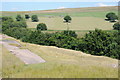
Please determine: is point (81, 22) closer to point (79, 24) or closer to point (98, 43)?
point (79, 24)

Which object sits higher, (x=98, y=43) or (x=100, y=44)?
(x=98, y=43)

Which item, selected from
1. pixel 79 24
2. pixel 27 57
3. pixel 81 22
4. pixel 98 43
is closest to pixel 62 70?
pixel 27 57

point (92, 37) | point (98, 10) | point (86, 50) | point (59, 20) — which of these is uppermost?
point (98, 10)

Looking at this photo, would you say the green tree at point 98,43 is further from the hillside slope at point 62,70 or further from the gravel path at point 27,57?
the hillside slope at point 62,70

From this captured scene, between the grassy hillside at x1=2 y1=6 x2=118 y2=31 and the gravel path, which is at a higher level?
the grassy hillside at x1=2 y1=6 x2=118 y2=31

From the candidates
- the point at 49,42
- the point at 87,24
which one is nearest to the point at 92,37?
the point at 49,42

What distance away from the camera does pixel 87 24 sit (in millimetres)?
83375

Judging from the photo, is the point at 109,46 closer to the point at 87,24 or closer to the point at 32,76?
the point at 32,76

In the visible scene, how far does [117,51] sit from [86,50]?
7.30 metres

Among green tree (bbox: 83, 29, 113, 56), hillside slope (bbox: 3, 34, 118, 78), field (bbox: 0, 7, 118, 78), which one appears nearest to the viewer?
hillside slope (bbox: 3, 34, 118, 78)

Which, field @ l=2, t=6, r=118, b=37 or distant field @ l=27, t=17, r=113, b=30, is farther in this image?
distant field @ l=27, t=17, r=113, b=30

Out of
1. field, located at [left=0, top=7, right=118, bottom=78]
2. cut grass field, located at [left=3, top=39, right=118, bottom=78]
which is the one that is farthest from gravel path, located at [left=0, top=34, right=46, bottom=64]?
cut grass field, located at [left=3, top=39, right=118, bottom=78]

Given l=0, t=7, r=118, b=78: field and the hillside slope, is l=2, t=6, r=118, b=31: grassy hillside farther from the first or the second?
the hillside slope

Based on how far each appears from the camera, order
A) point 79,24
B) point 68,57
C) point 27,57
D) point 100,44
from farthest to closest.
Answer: point 79,24 < point 100,44 < point 68,57 < point 27,57
